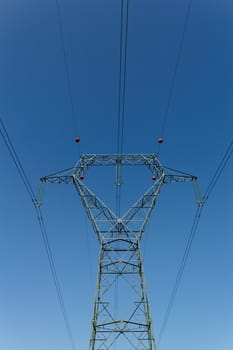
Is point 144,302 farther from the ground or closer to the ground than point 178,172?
closer to the ground

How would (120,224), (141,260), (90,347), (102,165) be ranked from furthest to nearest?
(102,165) → (120,224) → (141,260) → (90,347)

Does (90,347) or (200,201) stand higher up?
(200,201)

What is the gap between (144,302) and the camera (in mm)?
19203

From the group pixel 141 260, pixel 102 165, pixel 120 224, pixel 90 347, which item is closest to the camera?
pixel 90 347

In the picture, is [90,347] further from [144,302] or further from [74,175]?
[74,175]

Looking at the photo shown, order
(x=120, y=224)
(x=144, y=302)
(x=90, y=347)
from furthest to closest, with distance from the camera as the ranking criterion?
(x=120, y=224), (x=144, y=302), (x=90, y=347)

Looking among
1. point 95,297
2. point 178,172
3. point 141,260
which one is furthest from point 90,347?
point 178,172

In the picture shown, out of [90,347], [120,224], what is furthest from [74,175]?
[90,347]

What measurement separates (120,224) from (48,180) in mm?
6085

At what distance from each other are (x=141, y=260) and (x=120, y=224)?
294 centimetres

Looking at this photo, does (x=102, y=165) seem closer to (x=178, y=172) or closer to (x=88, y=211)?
(x=88, y=211)

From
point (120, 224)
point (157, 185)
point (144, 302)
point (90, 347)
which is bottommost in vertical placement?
point (90, 347)

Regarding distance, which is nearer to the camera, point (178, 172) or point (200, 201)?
point (200, 201)

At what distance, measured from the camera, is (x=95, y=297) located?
19.3m
